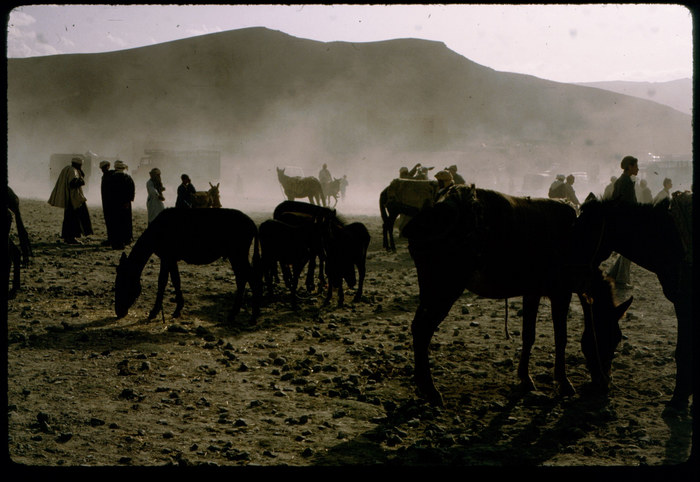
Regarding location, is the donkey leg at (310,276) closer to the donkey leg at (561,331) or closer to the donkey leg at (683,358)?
the donkey leg at (561,331)

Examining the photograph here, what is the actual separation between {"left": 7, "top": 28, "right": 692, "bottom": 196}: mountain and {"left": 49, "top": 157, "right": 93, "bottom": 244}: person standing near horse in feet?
159

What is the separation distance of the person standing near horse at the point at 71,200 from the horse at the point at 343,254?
8045 millimetres

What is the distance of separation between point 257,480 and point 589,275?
4.20 metres

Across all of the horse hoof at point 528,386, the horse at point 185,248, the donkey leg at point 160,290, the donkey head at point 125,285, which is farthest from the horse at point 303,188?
the horse hoof at point 528,386

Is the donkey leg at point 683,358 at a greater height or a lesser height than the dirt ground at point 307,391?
greater

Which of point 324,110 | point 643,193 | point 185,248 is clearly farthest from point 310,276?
point 324,110

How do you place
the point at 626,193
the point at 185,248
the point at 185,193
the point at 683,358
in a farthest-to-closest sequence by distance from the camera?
1. the point at 185,193
2. the point at 626,193
3. the point at 185,248
4. the point at 683,358

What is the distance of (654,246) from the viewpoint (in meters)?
5.86

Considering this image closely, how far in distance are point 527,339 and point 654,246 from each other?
4.87 feet

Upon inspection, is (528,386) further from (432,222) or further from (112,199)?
(112,199)

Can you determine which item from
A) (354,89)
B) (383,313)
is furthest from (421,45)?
(383,313)

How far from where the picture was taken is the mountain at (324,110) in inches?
2985

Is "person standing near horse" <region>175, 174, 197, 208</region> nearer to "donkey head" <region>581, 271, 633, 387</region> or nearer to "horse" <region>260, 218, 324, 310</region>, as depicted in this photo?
"horse" <region>260, 218, 324, 310</region>

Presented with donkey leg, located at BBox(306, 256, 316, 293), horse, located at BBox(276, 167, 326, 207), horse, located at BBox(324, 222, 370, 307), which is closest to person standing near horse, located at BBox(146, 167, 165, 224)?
donkey leg, located at BBox(306, 256, 316, 293)
